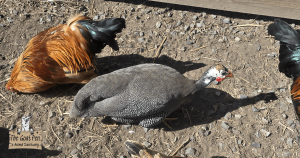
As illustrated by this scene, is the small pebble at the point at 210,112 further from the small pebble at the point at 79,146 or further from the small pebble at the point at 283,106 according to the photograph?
the small pebble at the point at 79,146

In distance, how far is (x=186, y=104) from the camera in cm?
368

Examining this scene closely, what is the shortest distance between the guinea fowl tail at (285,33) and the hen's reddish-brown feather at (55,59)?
2699mm

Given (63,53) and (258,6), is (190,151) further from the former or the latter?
(258,6)

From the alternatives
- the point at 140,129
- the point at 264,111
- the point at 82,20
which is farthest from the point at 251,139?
the point at 82,20

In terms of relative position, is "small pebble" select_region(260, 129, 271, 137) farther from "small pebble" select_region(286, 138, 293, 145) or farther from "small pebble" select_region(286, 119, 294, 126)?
"small pebble" select_region(286, 119, 294, 126)

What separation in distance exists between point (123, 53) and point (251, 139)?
2517 millimetres

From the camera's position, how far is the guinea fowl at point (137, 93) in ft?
9.30

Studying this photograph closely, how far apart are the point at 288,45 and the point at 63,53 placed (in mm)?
3235

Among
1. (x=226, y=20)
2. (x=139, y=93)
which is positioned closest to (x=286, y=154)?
(x=139, y=93)

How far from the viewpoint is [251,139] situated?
334cm

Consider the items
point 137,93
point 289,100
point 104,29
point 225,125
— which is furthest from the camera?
point 289,100

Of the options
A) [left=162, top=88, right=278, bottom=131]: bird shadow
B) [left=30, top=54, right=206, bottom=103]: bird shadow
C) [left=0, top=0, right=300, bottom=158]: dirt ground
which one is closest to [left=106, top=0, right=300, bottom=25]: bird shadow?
[left=0, top=0, right=300, bottom=158]: dirt ground

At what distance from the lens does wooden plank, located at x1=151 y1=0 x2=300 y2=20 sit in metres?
4.18

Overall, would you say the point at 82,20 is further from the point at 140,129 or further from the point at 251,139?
the point at 251,139
